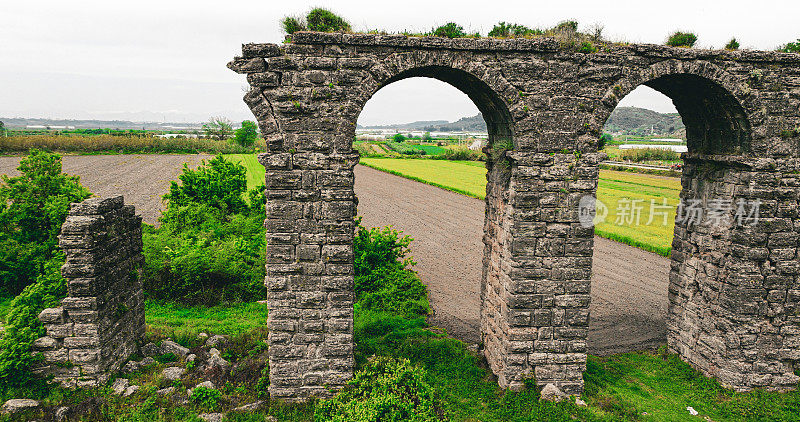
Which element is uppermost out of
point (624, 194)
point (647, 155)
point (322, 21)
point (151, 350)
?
point (322, 21)

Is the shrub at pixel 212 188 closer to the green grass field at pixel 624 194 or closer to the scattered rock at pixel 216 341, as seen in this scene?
the scattered rock at pixel 216 341

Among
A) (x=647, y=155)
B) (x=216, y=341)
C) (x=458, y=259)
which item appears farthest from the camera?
(x=647, y=155)

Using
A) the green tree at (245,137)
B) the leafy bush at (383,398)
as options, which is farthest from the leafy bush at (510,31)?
the green tree at (245,137)

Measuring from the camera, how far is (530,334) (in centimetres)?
797

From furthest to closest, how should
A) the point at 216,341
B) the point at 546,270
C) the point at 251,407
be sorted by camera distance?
the point at 216,341 → the point at 546,270 → the point at 251,407

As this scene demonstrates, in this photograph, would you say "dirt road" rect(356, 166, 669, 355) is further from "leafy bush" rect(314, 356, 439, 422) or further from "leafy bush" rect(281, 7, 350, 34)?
"leafy bush" rect(281, 7, 350, 34)

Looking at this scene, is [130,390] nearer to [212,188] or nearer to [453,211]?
[212,188]

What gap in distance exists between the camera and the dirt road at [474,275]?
11383 mm

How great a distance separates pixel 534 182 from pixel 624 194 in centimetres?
2651

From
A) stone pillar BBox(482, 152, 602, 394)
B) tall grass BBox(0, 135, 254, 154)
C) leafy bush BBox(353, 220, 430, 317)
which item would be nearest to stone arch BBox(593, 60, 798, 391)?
stone pillar BBox(482, 152, 602, 394)

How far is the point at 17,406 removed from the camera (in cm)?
714

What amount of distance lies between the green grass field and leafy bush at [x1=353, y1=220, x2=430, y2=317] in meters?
12.4

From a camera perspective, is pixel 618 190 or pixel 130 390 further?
pixel 618 190

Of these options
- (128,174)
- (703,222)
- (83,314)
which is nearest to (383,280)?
(83,314)
